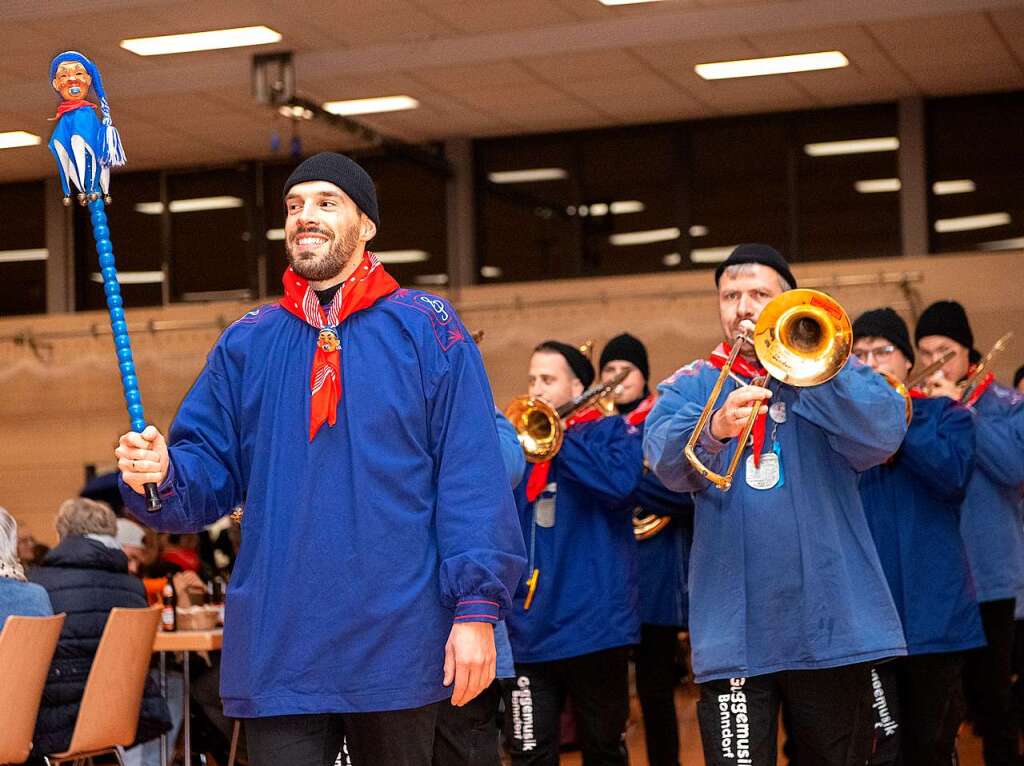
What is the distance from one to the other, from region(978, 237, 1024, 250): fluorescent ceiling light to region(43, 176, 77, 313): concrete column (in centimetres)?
812

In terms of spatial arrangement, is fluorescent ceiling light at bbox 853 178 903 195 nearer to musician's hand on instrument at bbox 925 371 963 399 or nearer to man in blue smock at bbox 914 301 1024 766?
man in blue smock at bbox 914 301 1024 766

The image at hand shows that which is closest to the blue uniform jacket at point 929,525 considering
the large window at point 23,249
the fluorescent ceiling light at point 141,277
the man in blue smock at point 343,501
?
the man in blue smock at point 343,501

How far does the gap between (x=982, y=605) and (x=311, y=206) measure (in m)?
4.01

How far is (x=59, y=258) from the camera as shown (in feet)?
47.4

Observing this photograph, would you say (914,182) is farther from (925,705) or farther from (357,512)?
(357,512)

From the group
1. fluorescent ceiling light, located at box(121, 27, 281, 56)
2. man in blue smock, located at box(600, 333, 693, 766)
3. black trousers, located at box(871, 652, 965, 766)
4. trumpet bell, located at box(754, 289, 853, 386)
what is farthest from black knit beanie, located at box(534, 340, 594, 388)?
fluorescent ceiling light, located at box(121, 27, 281, 56)

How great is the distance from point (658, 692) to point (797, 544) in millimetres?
Result: 2560

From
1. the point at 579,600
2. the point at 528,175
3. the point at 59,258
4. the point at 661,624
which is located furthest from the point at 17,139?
the point at 579,600

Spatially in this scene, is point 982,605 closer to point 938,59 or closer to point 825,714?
point 825,714

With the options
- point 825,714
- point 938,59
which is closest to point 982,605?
point 825,714

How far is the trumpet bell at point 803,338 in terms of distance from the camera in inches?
153

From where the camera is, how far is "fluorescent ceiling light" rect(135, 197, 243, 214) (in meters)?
14.0

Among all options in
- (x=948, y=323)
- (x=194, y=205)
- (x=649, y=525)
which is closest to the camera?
(x=948, y=323)

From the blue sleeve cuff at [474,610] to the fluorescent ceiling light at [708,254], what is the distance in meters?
9.85
